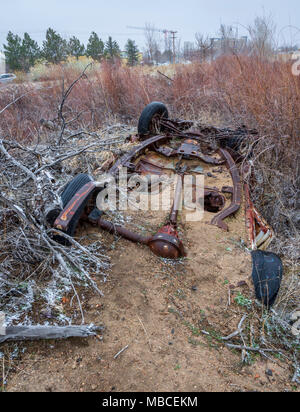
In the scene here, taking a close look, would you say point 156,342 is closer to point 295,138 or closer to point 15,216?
point 15,216

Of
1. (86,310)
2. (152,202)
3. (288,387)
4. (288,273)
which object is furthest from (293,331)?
(152,202)

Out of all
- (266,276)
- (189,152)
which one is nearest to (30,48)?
(189,152)

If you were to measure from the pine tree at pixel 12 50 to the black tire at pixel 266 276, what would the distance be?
2124 centimetres

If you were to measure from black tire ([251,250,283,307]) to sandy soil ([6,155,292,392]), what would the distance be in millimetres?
81

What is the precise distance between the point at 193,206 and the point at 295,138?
1.80 m

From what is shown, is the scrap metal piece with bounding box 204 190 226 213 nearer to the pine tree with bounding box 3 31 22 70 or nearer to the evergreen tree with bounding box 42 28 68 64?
the evergreen tree with bounding box 42 28 68 64

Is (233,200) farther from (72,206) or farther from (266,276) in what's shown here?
(72,206)

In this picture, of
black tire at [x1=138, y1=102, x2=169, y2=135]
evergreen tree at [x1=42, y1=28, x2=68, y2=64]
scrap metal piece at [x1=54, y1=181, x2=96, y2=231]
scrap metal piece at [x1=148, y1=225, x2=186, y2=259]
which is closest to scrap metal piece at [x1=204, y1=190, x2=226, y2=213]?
scrap metal piece at [x1=148, y1=225, x2=186, y2=259]

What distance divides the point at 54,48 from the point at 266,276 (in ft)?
48.7

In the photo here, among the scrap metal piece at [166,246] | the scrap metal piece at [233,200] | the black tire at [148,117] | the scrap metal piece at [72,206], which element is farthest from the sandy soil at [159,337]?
the black tire at [148,117]

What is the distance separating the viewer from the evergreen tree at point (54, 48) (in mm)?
11330

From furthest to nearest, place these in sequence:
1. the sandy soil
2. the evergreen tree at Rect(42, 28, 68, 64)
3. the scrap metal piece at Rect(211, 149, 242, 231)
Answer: the evergreen tree at Rect(42, 28, 68, 64), the scrap metal piece at Rect(211, 149, 242, 231), the sandy soil

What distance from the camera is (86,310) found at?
212cm

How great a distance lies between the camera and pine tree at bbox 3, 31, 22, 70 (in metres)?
18.9
